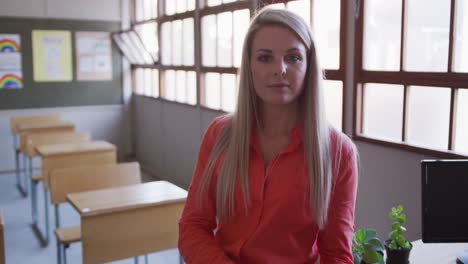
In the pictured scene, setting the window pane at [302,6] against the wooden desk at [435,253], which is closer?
the wooden desk at [435,253]

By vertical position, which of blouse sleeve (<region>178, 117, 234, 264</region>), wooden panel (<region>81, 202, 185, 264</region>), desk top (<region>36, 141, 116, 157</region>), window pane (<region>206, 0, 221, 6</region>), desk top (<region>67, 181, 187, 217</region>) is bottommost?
wooden panel (<region>81, 202, 185, 264</region>)

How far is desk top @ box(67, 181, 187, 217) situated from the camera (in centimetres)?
243

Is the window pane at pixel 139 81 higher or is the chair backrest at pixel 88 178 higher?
the window pane at pixel 139 81

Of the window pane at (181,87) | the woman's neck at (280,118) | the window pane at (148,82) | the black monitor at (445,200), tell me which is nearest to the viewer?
the woman's neck at (280,118)

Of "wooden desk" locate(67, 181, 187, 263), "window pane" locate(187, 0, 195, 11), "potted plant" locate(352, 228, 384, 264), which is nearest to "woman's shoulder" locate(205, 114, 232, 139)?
"potted plant" locate(352, 228, 384, 264)

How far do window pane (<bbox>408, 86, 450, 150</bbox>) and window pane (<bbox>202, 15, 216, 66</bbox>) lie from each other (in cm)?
252

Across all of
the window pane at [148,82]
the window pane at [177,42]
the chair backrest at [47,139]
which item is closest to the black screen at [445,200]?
the chair backrest at [47,139]

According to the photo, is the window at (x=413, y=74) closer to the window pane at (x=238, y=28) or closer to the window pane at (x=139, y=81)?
the window pane at (x=238, y=28)

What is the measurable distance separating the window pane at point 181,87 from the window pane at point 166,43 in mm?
312

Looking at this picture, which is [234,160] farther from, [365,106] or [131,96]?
[131,96]

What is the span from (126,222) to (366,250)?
4.69ft

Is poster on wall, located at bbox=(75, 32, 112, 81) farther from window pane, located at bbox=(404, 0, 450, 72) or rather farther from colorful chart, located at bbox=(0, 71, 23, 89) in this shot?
window pane, located at bbox=(404, 0, 450, 72)

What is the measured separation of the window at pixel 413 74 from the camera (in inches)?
92.7

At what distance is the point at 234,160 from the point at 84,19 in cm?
580
